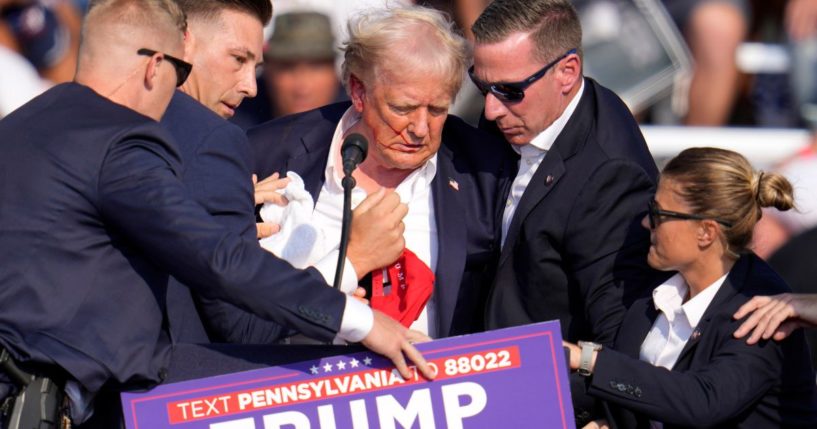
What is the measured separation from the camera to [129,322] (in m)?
3.31

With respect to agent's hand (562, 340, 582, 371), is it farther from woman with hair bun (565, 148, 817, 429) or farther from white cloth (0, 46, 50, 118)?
white cloth (0, 46, 50, 118)

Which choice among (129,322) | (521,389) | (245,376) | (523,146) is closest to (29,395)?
(129,322)

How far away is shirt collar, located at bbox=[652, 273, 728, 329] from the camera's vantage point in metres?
3.86

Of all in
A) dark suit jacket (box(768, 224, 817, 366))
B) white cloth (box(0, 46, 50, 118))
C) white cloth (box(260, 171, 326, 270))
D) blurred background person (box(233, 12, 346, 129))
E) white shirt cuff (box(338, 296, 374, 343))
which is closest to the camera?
white shirt cuff (box(338, 296, 374, 343))

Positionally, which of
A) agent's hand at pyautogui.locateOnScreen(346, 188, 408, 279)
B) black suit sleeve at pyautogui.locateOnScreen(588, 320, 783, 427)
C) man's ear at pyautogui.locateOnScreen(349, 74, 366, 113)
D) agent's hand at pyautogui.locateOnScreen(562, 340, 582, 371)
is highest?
man's ear at pyautogui.locateOnScreen(349, 74, 366, 113)

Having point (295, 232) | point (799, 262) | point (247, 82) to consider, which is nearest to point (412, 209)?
point (295, 232)

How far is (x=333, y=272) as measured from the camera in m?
3.91

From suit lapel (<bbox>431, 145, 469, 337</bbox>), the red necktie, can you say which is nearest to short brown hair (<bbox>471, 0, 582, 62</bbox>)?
suit lapel (<bbox>431, 145, 469, 337</bbox>)

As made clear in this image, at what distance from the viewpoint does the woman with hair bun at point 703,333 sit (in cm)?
368

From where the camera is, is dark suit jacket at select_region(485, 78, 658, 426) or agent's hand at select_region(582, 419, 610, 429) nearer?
agent's hand at select_region(582, 419, 610, 429)

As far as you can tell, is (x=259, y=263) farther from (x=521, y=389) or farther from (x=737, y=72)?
(x=737, y=72)

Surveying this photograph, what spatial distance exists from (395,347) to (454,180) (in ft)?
3.22

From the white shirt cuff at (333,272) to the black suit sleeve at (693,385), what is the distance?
71 cm

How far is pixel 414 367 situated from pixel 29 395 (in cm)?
90
